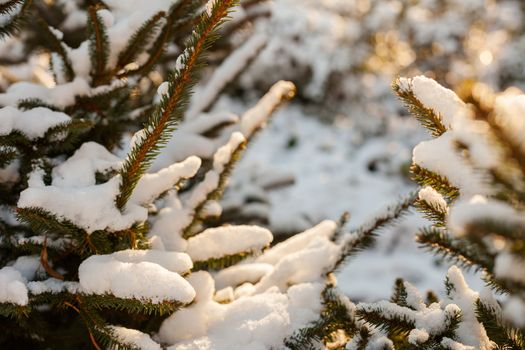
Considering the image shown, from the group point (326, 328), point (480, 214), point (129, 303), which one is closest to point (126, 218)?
point (129, 303)

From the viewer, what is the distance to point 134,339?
3.22ft

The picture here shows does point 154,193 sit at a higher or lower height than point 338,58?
higher

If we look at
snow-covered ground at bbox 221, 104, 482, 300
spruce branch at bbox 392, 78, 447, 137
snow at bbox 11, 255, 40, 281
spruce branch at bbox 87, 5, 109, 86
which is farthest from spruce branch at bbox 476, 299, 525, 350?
snow-covered ground at bbox 221, 104, 482, 300

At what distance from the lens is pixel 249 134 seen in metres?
1.54

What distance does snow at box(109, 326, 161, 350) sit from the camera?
0.97 metres

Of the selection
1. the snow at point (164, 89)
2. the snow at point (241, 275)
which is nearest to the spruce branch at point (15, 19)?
the snow at point (164, 89)

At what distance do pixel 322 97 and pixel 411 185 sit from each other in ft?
7.05

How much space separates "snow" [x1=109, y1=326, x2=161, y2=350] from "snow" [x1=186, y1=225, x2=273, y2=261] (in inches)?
10.3

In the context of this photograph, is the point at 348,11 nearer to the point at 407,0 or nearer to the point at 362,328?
the point at 407,0

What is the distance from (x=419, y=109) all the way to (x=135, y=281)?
23.9 inches

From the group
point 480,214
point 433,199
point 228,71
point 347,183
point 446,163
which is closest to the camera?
point 480,214

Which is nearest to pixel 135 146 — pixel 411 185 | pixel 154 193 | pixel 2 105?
pixel 154 193

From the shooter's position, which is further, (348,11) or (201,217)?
(348,11)

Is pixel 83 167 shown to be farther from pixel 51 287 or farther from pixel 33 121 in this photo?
pixel 51 287
